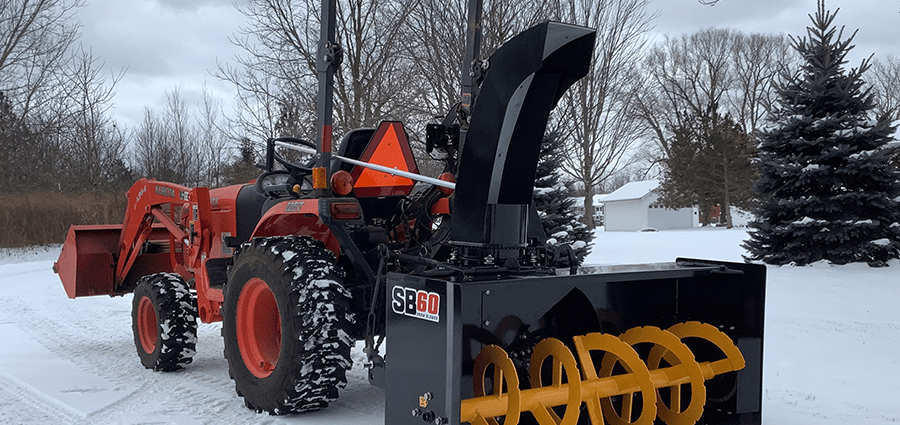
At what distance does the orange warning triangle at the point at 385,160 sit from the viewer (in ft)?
14.3

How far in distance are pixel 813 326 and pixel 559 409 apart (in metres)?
4.56

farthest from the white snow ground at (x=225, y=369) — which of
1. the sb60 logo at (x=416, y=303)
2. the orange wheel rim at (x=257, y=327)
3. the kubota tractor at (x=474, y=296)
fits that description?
the sb60 logo at (x=416, y=303)

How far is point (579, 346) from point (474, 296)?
23.8 inches

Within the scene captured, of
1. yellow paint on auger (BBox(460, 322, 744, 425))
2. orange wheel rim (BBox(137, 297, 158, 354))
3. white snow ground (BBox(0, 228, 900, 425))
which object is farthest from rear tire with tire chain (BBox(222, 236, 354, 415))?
orange wheel rim (BBox(137, 297, 158, 354))

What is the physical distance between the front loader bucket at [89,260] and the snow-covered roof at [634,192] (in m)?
38.1

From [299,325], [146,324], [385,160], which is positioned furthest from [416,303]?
[146,324]

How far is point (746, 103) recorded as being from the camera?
4262 centimetres

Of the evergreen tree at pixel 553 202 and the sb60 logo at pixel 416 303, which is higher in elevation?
the evergreen tree at pixel 553 202

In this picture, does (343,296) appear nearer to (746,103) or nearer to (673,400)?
(673,400)

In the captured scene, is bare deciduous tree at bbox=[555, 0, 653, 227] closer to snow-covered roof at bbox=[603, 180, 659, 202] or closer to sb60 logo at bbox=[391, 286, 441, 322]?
sb60 logo at bbox=[391, 286, 441, 322]

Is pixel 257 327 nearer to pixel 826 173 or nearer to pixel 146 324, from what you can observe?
pixel 146 324

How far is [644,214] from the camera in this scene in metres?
41.8

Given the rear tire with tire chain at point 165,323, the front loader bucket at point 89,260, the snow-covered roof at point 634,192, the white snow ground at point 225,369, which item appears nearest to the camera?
the white snow ground at point 225,369

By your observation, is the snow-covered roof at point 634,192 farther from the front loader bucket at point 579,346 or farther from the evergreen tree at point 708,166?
the front loader bucket at point 579,346
